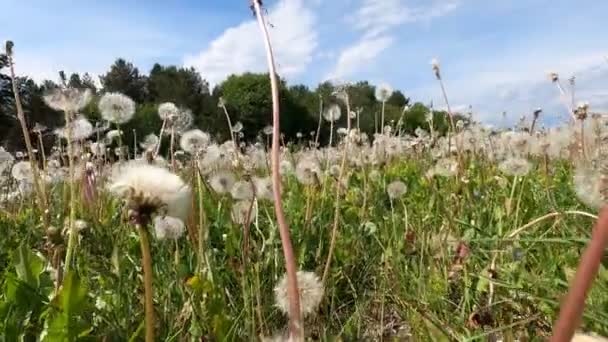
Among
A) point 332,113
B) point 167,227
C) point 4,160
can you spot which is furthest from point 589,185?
point 4,160

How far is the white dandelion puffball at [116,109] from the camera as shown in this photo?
7.45 ft

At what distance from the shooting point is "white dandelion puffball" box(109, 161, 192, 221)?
2.74 ft

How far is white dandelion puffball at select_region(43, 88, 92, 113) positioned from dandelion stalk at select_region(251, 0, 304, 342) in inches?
35.3

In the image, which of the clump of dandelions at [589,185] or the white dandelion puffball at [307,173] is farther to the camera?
the white dandelion puffball at [307,173]

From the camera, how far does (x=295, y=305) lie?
872 mm

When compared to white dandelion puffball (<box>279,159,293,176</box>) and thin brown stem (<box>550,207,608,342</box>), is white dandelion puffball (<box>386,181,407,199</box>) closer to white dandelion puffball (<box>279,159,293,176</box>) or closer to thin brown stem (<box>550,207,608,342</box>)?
white dandelion puffball (<box>279,159,293,176</box>)

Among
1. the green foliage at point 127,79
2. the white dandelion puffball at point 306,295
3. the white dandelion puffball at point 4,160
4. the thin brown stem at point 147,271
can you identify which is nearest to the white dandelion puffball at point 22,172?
the white dandelion puffball at point 4,160

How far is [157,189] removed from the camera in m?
0.84

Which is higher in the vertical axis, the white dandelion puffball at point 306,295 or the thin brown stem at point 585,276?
the thin brown stem at point 585,276

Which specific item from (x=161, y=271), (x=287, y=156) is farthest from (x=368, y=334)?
(x=287, y=156)

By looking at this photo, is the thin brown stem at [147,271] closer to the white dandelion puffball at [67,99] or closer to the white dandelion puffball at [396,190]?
the white dandelion puffball at [67,99]

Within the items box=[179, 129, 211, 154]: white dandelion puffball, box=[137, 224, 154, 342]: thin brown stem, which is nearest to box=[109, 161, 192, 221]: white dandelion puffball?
box=[137, 224, 154, 342]: thin brown stem

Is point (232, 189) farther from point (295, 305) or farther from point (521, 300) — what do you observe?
point (295, 305)

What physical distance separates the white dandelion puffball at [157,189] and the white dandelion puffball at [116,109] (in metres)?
1.42
